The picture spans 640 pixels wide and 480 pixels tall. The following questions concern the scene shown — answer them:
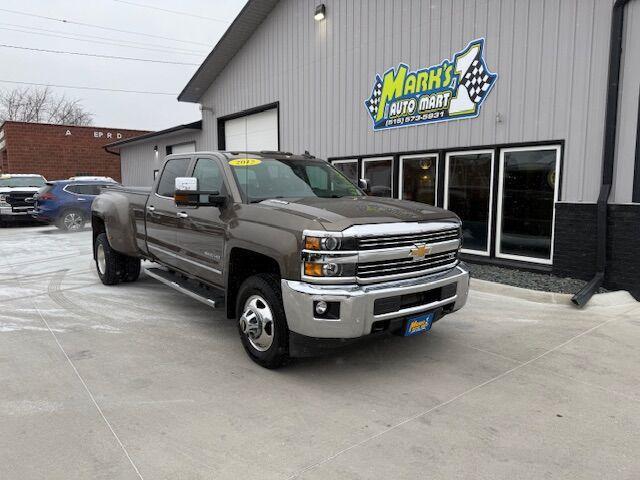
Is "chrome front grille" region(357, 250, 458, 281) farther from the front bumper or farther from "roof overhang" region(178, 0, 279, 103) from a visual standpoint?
the front bumper

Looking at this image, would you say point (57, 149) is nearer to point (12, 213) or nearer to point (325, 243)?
point (12, 213)

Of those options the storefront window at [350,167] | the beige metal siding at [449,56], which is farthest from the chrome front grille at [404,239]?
the storefront window at [350,167]

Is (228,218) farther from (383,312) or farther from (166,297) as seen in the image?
(166,297)

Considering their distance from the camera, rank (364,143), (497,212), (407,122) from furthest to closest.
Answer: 1. (364,143)
2. (407,122)
3. (497,212)

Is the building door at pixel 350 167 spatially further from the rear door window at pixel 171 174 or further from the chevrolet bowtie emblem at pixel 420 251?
the chevrolet bowtie emblem at pixel 420 251

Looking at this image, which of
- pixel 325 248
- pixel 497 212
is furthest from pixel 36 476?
pixel 497 212

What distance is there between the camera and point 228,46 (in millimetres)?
14703

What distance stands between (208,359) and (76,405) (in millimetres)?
1226

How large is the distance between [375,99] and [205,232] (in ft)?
22.1

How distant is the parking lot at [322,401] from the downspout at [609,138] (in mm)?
896

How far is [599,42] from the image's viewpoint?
6.89 metres

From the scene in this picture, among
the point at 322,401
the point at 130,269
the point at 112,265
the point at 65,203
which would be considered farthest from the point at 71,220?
the point at 322,401

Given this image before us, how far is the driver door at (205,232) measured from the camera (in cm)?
476

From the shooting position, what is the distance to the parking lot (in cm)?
287
